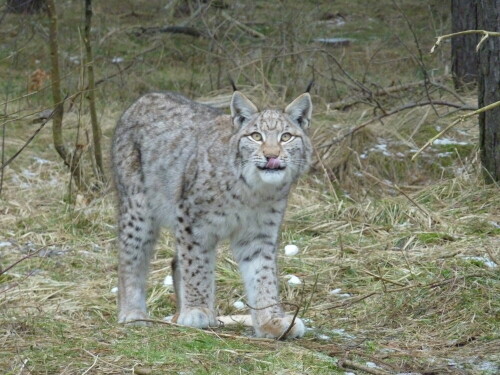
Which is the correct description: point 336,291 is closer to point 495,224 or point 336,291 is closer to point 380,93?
point 495,224

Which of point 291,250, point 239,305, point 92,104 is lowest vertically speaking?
point 291,250

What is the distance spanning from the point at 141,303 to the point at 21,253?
155 cm

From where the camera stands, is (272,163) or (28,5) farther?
(28,5)

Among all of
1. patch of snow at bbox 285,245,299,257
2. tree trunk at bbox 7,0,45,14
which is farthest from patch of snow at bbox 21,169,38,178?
patch of snow at bbox 285,245,299,257

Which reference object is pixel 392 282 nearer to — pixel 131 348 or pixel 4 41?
pixel 131 348

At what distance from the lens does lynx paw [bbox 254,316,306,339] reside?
545 cm

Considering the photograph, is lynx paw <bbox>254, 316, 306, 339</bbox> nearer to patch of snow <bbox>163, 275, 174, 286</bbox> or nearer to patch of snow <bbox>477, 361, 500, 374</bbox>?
patch of snow <bbox>477, 361, 500, 374</bbox>

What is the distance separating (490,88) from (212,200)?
3.08 metres

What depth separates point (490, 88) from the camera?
784 centimetres

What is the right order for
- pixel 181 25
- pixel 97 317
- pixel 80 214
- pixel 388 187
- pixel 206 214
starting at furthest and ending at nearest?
pixel 181 25
pixel 388 187
pixel 80 214
pixel 97 317
pixel 206 214

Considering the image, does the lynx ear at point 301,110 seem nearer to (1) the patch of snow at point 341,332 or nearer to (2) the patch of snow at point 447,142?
(1) the patch of snow at point 341,332

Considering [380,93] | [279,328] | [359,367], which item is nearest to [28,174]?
[380,93]

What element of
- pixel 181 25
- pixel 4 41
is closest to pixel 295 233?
pixel 181 25

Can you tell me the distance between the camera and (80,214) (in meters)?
8.26
